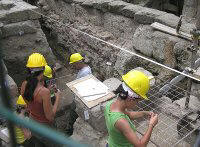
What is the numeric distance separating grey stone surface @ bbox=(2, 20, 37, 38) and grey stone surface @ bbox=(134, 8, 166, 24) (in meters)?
2.57

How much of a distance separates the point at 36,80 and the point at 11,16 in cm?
379

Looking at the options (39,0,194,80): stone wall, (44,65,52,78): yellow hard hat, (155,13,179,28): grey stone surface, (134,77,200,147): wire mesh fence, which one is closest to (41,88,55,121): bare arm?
(134,77,200,147): wire mesh fence

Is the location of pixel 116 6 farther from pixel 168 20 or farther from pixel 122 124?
pixel 122 124

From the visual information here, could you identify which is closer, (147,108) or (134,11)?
(147,108)

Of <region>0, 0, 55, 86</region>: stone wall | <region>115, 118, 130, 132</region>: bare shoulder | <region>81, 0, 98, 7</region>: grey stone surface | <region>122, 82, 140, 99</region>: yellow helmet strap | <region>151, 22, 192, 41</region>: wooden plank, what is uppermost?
<region>122, 82, 140, 99</region>: yellow helmet strap

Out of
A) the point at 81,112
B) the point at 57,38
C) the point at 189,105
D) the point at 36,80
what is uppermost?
the point at 36,80

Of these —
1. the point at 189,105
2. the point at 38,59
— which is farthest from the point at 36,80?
the point at 189,105

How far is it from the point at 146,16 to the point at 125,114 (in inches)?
136

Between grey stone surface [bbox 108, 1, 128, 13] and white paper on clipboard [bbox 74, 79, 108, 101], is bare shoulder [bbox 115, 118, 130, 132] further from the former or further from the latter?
grey stone surface [bbox 108, 1, 128, 13]

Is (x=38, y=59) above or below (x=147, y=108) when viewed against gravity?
above

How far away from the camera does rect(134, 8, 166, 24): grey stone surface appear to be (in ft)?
19.7

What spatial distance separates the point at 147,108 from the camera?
4.46 m

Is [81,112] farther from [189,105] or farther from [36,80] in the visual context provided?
[189,105]

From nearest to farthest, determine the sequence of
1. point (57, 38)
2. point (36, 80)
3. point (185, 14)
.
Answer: point (36, 80), point (185, 14), point (57, 38)
